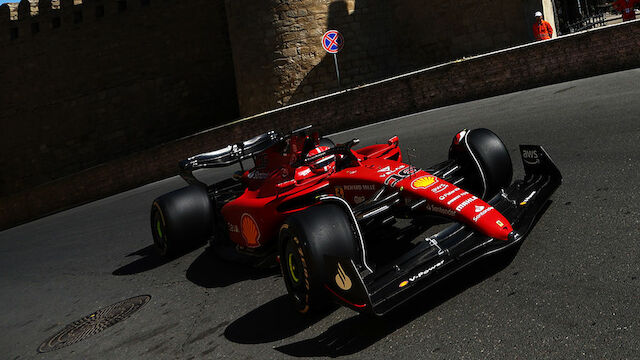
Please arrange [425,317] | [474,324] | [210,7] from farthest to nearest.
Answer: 1. [210,7]
2. [425,317]
3. [474,324]

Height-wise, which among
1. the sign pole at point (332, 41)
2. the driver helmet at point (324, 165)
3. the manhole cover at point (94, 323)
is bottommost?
the manhole cover at point (94, 323)

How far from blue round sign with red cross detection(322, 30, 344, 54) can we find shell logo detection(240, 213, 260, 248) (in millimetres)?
12755

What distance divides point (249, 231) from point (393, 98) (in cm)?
1038

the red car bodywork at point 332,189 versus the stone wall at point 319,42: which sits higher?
the stone wall at point 319,42

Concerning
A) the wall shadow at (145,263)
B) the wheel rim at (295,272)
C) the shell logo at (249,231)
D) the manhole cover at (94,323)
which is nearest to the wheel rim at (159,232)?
the wall shadow at (145,263)

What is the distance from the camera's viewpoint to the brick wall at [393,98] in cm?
1283

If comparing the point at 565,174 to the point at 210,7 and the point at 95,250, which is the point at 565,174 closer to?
the point at 95,250

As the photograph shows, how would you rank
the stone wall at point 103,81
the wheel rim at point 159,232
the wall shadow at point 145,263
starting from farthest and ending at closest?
the stone wall at point 103,81 < the wall shadow at point 145,263 < the wheel rim at point 159,232

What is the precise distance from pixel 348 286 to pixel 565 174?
10.3ft

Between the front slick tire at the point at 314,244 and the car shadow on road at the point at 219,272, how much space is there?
1.30 metres

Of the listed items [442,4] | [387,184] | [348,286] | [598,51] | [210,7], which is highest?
[210,7]

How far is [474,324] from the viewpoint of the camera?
367 centimetres

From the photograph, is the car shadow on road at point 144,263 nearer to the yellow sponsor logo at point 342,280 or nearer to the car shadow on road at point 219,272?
the car shadow on road at point 219,272

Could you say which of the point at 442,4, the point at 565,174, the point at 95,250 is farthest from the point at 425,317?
the point at 442,4
